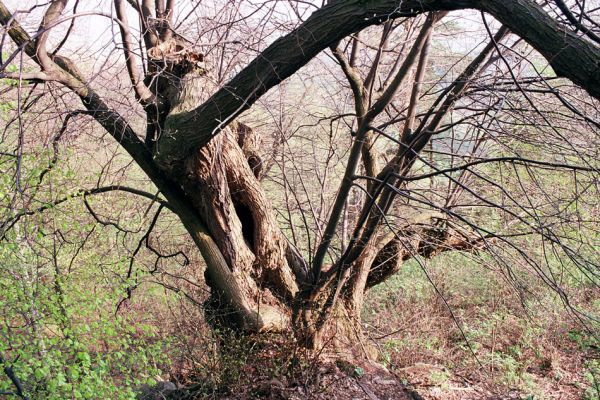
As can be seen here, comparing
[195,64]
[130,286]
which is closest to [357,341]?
[130,286]

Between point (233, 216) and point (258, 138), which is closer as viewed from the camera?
point (233, 216)

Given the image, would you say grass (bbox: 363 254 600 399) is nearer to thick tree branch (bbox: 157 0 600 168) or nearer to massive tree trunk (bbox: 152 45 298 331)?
massive tree trunk (bbox: 152 45 298 331)

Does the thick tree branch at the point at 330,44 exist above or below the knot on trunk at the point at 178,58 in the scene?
below

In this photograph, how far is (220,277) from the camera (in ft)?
16.9

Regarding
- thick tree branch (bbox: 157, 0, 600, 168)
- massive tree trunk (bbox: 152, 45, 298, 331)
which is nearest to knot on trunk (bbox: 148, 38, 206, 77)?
massive tree trunk (bbox: 152, 45, 298, 331)

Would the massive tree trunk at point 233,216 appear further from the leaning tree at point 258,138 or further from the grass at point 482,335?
the grass at point 482,335

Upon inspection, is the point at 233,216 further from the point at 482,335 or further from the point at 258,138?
the point at 482,335

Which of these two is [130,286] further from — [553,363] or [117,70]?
[553,363]

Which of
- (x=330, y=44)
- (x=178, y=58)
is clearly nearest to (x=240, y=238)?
(x=178, y=58)

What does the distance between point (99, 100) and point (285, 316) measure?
9.18ft

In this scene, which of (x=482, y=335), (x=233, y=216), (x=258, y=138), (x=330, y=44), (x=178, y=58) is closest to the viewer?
(x=330, y=44)

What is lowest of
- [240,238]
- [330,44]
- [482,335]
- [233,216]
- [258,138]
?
[482,335]

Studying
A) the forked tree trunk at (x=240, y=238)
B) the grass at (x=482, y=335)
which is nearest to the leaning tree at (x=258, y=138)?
the forked tree trunk at (x=240, y=238)

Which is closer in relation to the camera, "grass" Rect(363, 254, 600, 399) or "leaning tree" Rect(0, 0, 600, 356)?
"leaning tree" Rect(0, 0, 600, 356)
